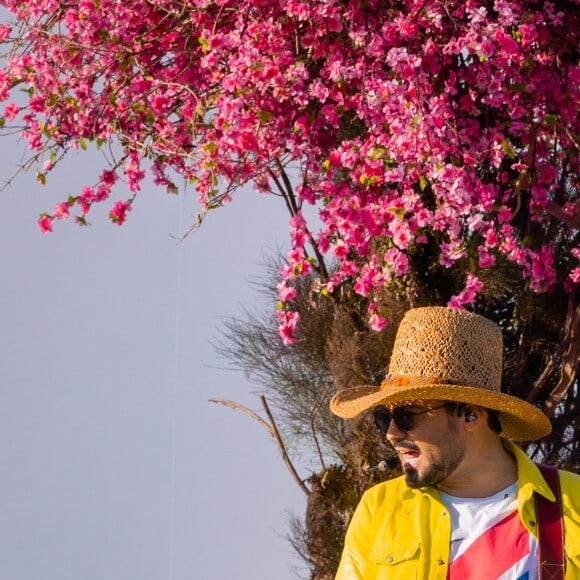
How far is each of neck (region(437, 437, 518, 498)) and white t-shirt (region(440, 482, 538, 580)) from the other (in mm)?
13

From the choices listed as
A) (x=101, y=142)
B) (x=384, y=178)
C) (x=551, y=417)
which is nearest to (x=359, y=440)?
(x=551, y=417)

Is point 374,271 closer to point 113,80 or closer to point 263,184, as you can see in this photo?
point 263,184

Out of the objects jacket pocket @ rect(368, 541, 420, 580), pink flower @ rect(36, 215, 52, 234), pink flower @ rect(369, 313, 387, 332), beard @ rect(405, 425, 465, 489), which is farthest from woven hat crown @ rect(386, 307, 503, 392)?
pink flower @ rect(36, 215, 52, 234)

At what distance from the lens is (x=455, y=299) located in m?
4.41

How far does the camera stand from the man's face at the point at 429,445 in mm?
2629

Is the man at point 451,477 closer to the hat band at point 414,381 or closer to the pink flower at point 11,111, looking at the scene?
the hat band at point 414,381

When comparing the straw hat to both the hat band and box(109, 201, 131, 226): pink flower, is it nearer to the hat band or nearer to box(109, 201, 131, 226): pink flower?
the hat band

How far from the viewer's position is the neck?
2.68 m

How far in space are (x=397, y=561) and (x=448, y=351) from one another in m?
0.44

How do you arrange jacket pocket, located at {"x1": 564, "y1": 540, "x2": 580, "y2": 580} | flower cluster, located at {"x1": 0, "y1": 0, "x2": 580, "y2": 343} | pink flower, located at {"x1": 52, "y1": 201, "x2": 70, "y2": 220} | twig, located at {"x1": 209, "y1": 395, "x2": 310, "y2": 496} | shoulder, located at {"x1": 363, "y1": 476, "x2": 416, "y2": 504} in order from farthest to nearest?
1. twig, located at {"x1": 209, "y1": 395, "x2": 310, "y2": 496}
2. pink flower, located at {"x1": 52, "y1": 201, "x2": 70, "y2": 220}
3. flower cluster, located at {"x1": 0, "y1": 0, "x2": 580, "y2": 343}
4. shoulder, located at {"x1": 363, "y1": 476, "x2": 416, "y2": 504}
5. jacket pocket, located at {"x1": 564, "y1": 540, "x2": 580, "y2": 580}

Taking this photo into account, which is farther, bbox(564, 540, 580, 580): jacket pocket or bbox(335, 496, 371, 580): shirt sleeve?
bbox(335, 496, 371, 580): shirt sleeve

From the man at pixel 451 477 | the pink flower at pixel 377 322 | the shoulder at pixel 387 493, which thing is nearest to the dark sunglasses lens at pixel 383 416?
the man at pixel 451 477

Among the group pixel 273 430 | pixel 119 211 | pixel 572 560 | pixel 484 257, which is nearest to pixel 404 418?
pixel 572 560

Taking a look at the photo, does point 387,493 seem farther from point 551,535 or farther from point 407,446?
point 551,535
